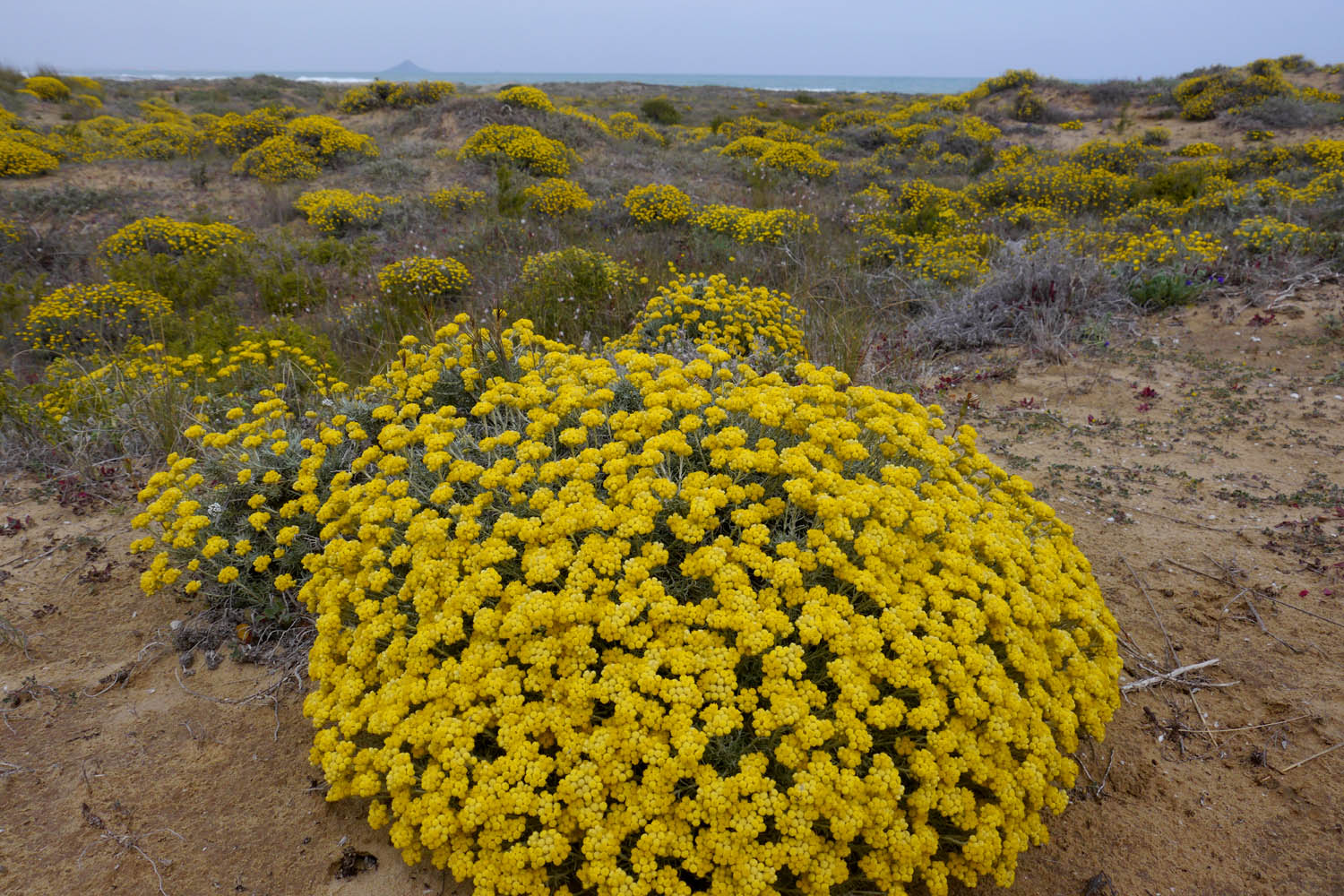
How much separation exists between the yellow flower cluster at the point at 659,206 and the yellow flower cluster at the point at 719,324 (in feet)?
18.8

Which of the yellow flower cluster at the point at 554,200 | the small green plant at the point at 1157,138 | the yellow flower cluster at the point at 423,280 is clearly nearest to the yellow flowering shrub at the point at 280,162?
the yellow flower cluster at the point at 554,200

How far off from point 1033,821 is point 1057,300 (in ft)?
22.8

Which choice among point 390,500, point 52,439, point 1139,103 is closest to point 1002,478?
point 390,500

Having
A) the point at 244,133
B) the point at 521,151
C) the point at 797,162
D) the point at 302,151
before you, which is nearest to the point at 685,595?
the point at 521,151

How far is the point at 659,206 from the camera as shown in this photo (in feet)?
38.9

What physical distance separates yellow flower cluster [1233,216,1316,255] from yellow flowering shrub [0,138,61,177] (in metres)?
23.2

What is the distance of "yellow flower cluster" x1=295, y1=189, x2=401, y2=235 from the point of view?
12.6 m

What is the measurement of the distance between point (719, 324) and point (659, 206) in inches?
262

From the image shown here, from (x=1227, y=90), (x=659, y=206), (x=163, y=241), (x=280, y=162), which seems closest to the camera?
(x=163, y=241)

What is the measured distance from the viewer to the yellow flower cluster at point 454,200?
13.3m

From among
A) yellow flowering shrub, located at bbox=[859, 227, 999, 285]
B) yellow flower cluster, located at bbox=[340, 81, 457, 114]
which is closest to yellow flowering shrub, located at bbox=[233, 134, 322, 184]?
yellow flower cluster, located at bbox=[340, 81, 457, 114]

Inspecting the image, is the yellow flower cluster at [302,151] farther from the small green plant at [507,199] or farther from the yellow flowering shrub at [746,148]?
the yellow flowering shrub at [746,148]

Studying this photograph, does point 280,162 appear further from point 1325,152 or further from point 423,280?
point 1325,152

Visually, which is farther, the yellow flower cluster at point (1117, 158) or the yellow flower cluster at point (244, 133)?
the yellow flower cluster at point (244, 133)
